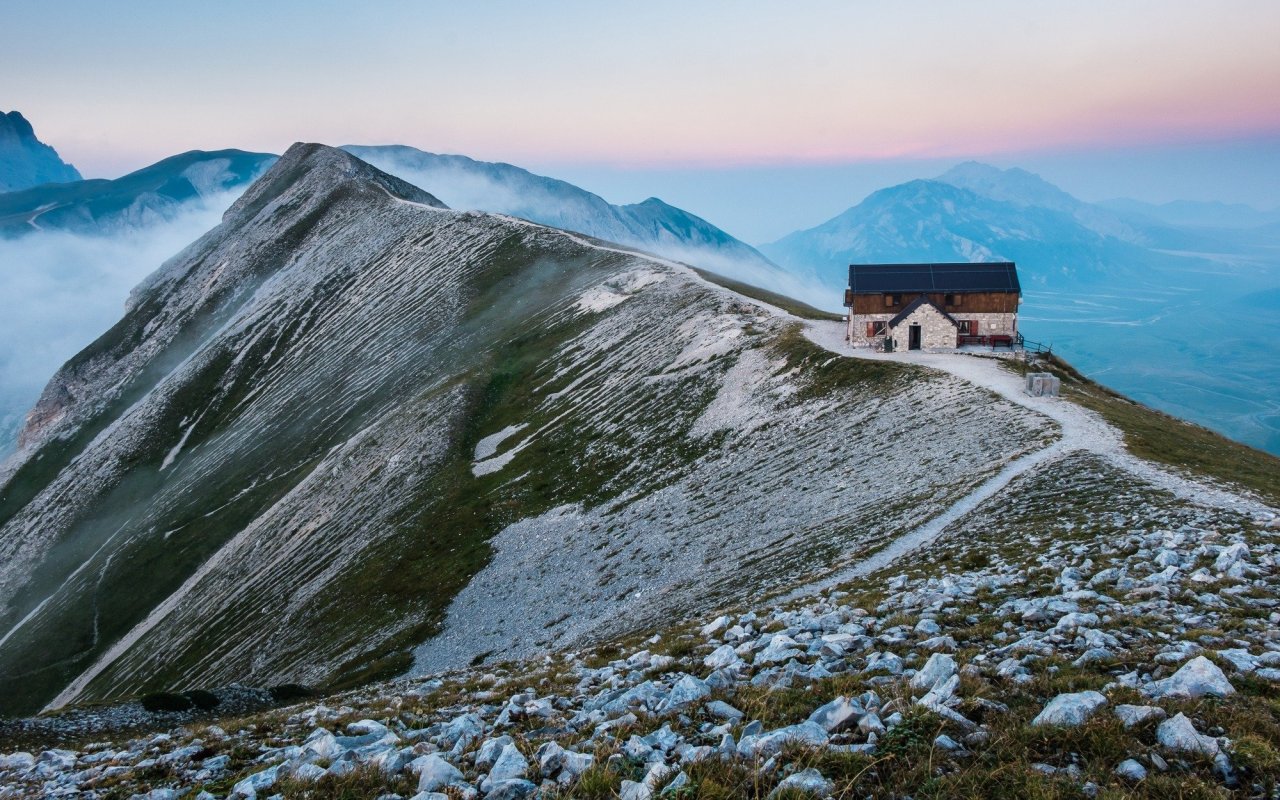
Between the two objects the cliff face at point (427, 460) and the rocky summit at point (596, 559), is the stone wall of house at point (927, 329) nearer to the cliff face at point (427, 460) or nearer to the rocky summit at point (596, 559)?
the rocky summit at point (596, 559)

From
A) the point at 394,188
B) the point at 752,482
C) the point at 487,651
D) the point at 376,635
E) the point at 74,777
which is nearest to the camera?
the point at 74,777

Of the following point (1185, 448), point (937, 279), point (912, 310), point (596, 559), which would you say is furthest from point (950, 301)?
point (596, 559)

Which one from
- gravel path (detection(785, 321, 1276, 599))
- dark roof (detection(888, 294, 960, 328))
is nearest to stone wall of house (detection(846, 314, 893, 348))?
dark roof (detection(888, 294, 960, 328))

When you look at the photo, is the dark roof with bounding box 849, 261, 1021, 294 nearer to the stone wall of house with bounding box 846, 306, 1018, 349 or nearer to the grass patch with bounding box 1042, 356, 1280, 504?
the stone wall of house with bounding box 846, 306, 1018, 349

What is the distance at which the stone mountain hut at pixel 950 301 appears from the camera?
244 ft

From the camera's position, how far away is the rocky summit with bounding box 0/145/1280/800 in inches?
413

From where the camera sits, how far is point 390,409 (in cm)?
9906

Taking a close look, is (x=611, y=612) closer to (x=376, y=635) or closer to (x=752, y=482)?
(x=752, y=482)

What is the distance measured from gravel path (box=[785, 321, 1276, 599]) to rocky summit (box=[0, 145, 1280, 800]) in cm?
29

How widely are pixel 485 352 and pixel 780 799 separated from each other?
98.7 m

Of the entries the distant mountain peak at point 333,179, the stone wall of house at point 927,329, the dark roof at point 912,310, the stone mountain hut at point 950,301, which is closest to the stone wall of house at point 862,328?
the stone mountain hut at point 950,301

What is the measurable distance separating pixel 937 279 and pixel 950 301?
10.5ft

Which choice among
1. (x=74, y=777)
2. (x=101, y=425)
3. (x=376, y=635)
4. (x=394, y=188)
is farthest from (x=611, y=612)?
(x=394, y=188)

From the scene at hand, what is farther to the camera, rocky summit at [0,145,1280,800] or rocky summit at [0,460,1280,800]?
rocky summit at [0,145,1280,800]
